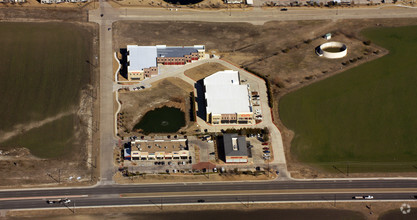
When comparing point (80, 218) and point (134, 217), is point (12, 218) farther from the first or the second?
point (134, 217)

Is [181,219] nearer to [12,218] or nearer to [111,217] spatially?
[111,217]

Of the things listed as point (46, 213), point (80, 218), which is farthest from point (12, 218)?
point (80, 218)

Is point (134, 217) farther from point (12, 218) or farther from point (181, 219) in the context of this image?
point (12, 218)

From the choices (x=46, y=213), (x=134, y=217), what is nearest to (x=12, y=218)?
(x=46, y=213)

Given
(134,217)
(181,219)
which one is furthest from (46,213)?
(181,219)

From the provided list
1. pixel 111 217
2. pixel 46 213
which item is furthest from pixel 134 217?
pixel 46 213

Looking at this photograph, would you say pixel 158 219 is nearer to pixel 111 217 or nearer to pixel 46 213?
pixel 111 217
